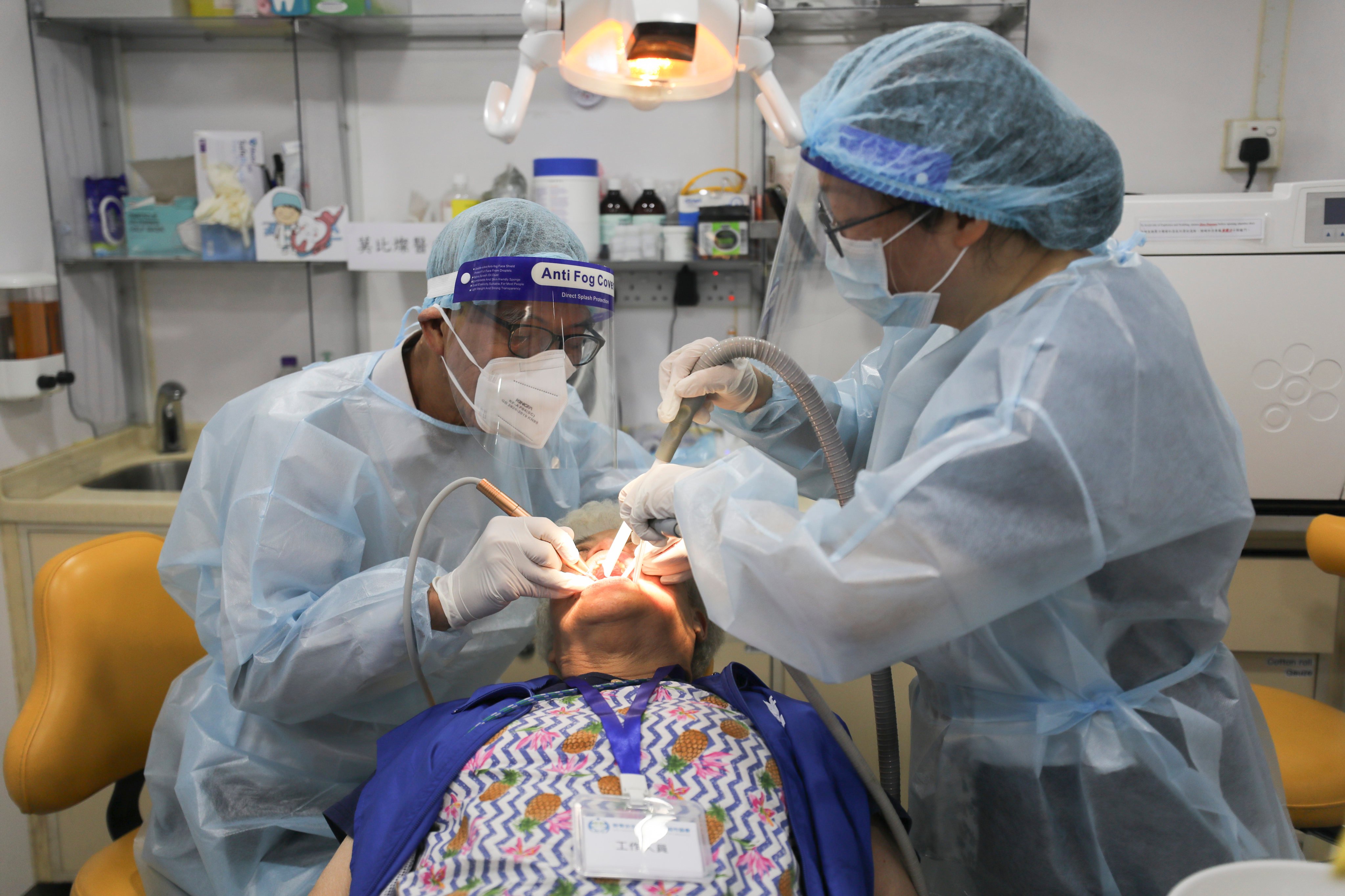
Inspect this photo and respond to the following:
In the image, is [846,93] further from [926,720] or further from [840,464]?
[926,720]

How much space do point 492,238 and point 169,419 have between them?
1944 millimetres

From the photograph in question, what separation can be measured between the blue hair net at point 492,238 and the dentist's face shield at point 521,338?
1.2 inches

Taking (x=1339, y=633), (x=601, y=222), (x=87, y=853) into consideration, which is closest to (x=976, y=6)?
(x=601, y=222)

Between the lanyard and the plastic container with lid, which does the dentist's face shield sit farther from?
the plastic container with lid

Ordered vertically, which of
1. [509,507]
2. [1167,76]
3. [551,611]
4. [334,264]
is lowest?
[551,611]

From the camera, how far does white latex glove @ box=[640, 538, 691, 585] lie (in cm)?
143

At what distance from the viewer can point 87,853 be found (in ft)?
7.89

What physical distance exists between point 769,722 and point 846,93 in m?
0.85

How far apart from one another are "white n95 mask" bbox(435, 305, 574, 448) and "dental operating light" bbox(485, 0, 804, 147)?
1.00 feet

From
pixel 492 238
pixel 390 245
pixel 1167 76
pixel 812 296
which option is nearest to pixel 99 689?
pixel 492 238

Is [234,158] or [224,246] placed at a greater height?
[234,158]

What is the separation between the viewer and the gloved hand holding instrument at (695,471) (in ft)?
3.84

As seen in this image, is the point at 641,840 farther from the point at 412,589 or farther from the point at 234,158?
the point at 234,158

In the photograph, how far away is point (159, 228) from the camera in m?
2.60
